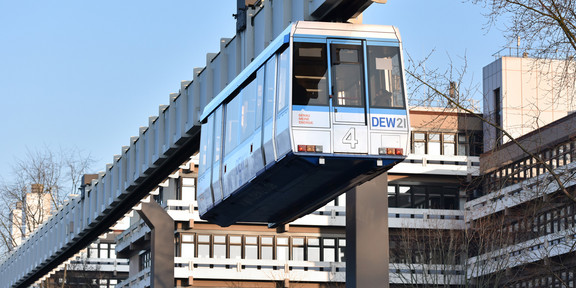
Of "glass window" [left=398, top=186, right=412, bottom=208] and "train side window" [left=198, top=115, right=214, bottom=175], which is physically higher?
"glass window" [left=398, top=186, right=412, bottom=208]

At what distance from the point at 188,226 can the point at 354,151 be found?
4914 cm

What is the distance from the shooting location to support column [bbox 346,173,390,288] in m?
21.1

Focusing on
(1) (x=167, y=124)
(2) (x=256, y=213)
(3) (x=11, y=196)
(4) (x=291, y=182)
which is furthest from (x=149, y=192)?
(3) (x=11, y=196)

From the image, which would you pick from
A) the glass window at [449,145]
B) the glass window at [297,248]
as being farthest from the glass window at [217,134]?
→ the glass window at [449,145]

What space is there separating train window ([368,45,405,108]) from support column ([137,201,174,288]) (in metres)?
13.8

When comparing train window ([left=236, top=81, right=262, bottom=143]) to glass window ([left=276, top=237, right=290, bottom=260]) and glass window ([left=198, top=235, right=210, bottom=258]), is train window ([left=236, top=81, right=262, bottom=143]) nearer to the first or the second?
glass window ([left=198, top=235, right=210, bottom=258])

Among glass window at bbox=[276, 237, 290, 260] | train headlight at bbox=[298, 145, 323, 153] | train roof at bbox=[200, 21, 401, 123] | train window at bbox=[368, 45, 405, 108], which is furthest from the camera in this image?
glass window at bbox=[276, 237, 290, 260]

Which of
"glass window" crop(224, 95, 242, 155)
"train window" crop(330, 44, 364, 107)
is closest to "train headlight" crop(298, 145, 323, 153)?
"train window" crop(330, 44, 364, 107)

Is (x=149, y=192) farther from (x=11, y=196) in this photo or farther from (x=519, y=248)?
(x=11, y=196)

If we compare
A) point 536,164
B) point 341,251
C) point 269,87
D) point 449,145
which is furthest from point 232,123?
point 449,145

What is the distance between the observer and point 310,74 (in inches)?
797

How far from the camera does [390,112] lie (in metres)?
20.3

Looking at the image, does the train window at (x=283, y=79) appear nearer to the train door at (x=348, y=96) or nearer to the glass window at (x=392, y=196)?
the train door at (x=348, y=96)

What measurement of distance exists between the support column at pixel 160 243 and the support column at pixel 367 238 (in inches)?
475
